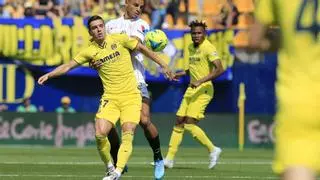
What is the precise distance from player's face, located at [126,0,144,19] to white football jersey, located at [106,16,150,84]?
82 mm

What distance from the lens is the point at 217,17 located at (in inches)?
1115

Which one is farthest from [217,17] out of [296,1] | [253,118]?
[296,1]

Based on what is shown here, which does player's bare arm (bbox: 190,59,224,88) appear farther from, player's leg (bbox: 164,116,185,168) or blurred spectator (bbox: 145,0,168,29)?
blurred spectator (bbox: 145,0,168,29)

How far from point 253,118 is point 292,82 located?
2095 cm

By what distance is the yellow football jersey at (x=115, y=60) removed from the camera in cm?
1355

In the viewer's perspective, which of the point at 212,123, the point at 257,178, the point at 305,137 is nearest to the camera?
the point at 305,137

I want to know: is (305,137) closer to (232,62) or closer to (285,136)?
(285,136)

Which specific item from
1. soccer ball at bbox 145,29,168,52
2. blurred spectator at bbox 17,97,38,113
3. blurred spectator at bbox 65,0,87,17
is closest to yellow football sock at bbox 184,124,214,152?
soccer ball at bbox 145,29,168,52

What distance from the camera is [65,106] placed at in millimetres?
27953

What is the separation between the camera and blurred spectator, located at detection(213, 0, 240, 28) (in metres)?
28.1

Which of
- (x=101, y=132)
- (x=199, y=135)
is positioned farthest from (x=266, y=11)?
(x=199, y=135)

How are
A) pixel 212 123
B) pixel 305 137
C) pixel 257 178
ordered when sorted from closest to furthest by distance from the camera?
1. pixel 305 137
2. pixel 257 178
3. pixel 212 123

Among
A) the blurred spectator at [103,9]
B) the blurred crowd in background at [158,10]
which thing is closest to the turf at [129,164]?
the blurred crowd in background at [158,10]

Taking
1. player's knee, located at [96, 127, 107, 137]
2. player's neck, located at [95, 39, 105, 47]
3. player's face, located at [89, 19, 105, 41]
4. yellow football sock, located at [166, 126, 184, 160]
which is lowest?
yellow football sock, located at [166, 126, 184, 160]
